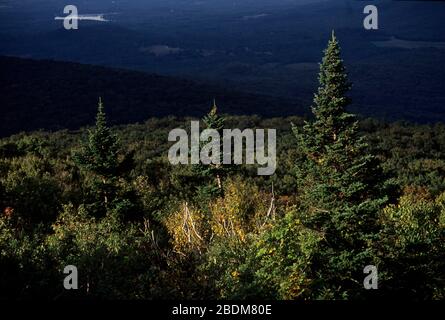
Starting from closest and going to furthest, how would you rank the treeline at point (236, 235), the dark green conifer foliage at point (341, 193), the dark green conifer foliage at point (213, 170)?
the treeline at point (236, 235), the dark green conifer foliage at point (341, 193), the dark green conifer foliage at point (213, 170)

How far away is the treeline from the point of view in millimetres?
13492

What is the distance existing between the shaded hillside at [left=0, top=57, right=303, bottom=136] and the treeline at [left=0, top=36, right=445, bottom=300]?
48102mm

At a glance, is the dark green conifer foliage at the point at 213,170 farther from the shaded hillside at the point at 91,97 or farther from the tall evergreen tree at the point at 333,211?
the shaded hillside at the point at 91,97

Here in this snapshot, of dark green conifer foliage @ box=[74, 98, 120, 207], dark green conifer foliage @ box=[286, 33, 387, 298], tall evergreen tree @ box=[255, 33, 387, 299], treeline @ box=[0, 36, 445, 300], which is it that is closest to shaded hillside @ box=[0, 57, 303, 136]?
treeline @ box=[0, 36, 445, 300]

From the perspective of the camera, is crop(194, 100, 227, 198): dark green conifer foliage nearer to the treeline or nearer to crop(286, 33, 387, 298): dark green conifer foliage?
the treeline

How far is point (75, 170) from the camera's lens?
3072 centimetres

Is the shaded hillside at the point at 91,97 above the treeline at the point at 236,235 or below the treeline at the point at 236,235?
above

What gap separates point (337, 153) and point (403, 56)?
18864 centimetres

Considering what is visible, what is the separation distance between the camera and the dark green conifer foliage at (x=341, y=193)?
15500 millimetres

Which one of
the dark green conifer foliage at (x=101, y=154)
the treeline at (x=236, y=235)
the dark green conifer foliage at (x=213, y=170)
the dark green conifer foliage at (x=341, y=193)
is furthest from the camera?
the dark green conifer foliage at (x=213, y=170)

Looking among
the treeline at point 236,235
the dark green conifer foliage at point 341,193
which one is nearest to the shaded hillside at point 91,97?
the treeline at point 236,235

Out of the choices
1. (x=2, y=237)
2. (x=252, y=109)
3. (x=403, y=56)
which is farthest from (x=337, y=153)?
(x=403, y=56)

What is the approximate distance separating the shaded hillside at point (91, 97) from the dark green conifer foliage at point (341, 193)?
56474 millimetres
